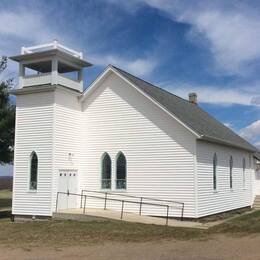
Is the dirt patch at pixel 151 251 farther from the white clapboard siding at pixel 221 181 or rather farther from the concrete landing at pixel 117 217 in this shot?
the white clapboard siding at pixel 221 181

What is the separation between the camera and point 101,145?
28.8 meters

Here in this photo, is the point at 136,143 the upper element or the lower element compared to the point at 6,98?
lower

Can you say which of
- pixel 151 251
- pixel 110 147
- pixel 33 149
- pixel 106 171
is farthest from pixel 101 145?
pixel 151 251

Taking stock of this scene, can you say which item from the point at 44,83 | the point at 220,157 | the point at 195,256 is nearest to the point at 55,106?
the point at 44,83

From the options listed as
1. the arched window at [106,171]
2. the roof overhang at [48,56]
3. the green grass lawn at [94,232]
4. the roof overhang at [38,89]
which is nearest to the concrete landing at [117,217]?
the green grass lawn at [94,232]

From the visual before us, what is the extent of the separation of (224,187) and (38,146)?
1143cm

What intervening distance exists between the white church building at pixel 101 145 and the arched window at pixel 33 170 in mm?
54

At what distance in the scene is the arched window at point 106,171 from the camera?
28494 mm

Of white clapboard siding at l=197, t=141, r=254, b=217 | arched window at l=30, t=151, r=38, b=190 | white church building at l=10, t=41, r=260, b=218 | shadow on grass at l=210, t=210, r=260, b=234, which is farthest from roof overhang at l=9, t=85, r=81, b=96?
shadow on grass at l=210, t=210, r=260, b=234

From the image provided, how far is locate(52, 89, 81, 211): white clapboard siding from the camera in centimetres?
2708

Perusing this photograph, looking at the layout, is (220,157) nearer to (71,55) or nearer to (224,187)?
(224,187)

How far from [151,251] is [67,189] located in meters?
12.1

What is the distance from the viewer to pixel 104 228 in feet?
72.6

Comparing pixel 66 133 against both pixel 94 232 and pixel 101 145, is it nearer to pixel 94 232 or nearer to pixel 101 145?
pixel 101 145
